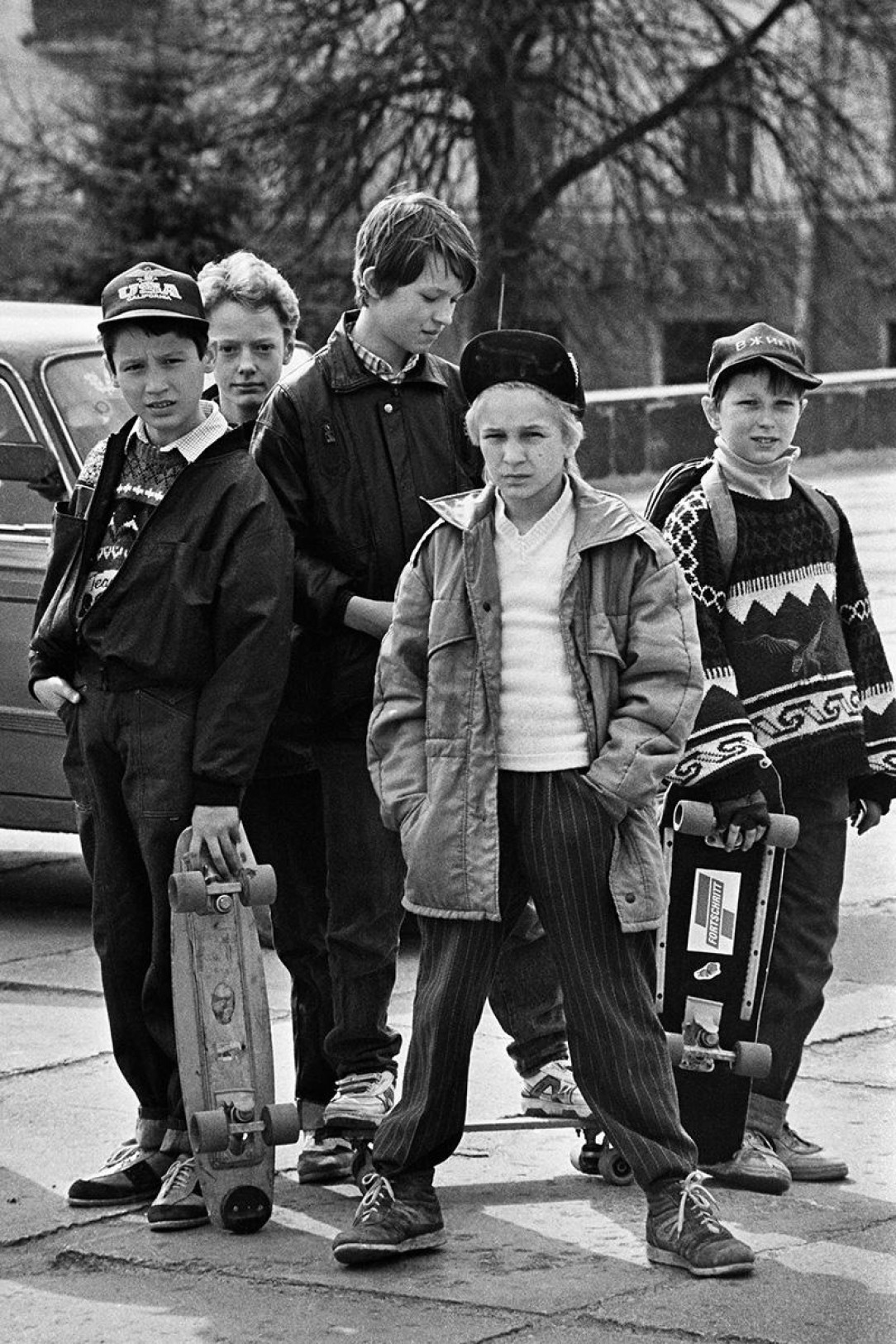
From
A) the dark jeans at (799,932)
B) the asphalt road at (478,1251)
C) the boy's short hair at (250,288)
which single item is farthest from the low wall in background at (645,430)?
the dark jeans at (799,932)

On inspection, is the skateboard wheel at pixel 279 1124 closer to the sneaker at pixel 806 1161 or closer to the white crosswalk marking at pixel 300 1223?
the white crosswalk marking at pixel 300 1223

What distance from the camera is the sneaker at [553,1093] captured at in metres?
5.23

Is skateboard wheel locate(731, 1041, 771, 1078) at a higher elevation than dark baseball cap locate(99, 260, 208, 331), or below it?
below

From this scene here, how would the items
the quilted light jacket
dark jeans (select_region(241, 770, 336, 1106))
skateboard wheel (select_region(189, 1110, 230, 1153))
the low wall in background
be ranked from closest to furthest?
the quilted light jacket → skateboard wheel (select_region(189, 1110, 230, 1153)) → dark jeans (select_region(241, 770, 336, 1106)) → the low wall in background

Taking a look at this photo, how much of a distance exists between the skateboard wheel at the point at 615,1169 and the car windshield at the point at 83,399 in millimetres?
3619

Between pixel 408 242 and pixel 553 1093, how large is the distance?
6.03 ft

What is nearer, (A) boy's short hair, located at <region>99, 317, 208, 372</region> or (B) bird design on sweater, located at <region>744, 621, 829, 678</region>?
(A) boy's short hair, located at <region>99, 317, 208, 372</region>

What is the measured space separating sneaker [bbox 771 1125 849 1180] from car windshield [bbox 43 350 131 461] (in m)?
3.70

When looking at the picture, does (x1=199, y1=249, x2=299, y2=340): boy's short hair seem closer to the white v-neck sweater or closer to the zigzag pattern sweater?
the zigzag pattern sweater

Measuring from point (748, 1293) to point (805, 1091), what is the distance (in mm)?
1516

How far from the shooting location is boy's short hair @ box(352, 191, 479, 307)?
4855mm

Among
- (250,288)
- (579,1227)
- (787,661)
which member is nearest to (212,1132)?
(579,1227)

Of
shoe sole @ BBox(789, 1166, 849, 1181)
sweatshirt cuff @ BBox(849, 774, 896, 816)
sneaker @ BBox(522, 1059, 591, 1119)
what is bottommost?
shoe sole @ BBox(789, 1166, 849, 1181)

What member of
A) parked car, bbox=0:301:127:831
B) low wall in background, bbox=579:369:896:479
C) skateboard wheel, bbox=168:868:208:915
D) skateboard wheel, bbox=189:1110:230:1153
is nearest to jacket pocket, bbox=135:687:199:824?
skateboard wheel, bbox=168:868:208:915
